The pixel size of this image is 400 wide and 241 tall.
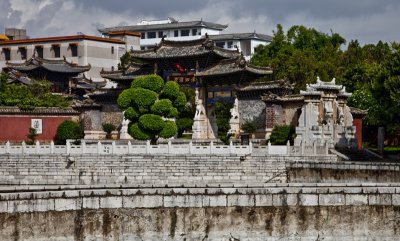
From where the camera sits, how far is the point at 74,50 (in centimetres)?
10094

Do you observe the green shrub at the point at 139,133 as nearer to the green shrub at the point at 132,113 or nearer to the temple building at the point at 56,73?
the green shrub at the point at 132,113

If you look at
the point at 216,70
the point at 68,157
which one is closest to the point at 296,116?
the point at 216,70

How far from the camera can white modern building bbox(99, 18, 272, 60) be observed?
12231 cm

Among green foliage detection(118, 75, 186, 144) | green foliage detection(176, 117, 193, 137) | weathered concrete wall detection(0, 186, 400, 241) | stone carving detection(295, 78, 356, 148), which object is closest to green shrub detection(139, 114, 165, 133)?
green foliage detection(118, 75, 186, 144)

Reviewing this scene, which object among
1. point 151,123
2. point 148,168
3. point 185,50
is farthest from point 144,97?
point 185,50

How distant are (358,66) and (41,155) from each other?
34066mm

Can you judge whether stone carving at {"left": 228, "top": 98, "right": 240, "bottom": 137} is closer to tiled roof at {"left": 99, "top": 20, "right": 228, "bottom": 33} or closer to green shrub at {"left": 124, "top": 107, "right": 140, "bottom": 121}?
green shrub at {"left": 124, "top": 107, "right": 140, "bottom": 121}

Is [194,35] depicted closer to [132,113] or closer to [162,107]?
[132,113]

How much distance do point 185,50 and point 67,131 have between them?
12.2 m

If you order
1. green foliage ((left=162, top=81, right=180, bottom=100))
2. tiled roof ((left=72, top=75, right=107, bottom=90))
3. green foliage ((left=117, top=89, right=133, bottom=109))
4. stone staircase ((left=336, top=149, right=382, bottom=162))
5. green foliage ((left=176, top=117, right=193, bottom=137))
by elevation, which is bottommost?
stone staircase ((left=336, top=149, right=382, bottom=162))

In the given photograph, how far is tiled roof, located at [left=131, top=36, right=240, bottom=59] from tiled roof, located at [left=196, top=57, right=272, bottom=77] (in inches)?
42.0

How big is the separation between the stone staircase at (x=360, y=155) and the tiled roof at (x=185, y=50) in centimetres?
2118

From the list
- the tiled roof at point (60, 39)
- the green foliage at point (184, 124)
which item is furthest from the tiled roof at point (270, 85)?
the tiled roof at point (60, 39)

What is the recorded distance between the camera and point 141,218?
87.2ft
